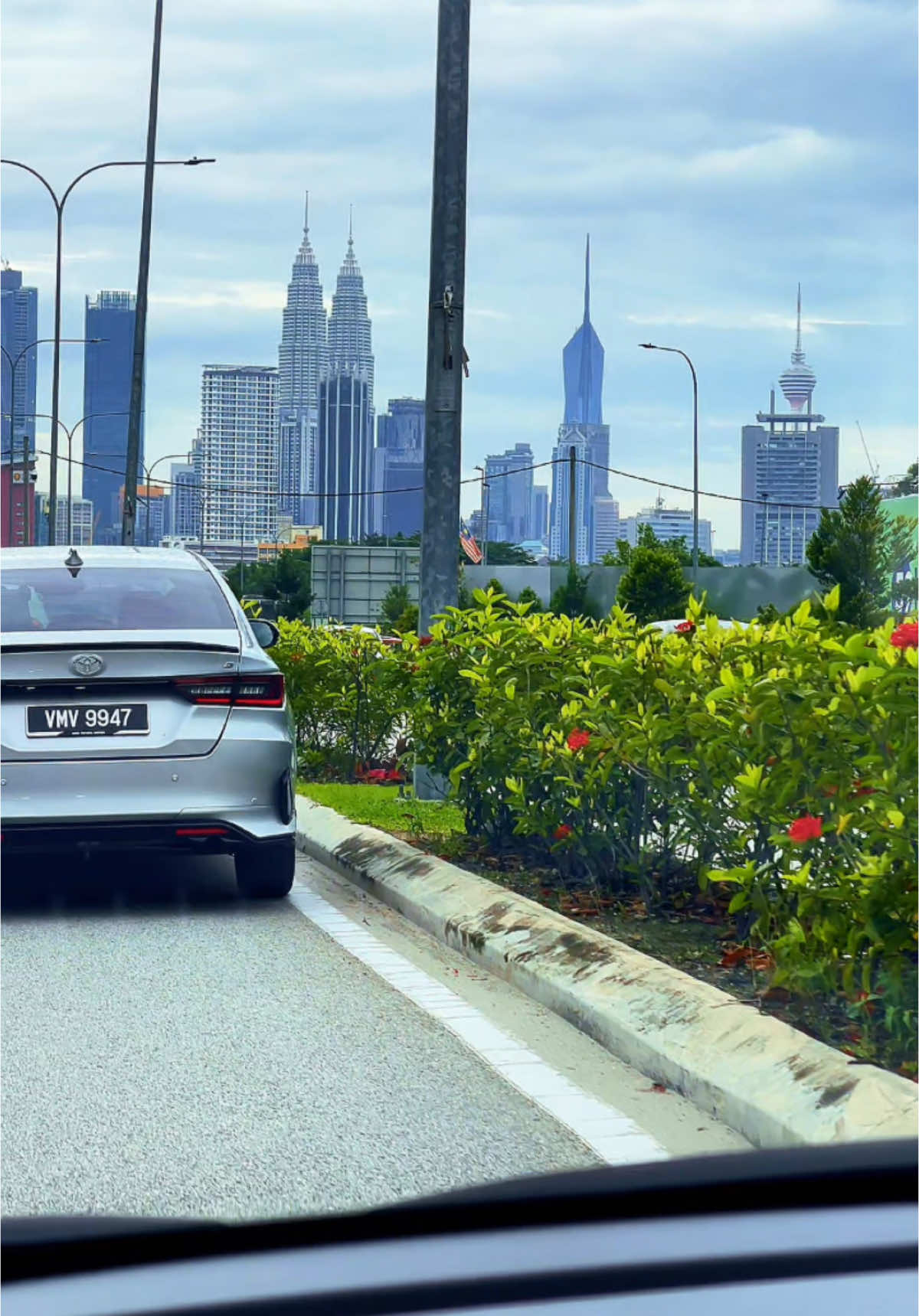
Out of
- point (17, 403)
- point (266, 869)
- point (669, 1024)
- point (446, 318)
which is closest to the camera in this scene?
point (669, 1024)

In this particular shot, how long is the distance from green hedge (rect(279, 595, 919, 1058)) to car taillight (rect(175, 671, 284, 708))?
1083 millimetres

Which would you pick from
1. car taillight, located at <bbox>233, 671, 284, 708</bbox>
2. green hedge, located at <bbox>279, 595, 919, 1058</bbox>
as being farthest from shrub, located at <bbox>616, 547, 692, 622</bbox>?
car taillight, located at <bbox>233, 671, 284, 708</bbox>

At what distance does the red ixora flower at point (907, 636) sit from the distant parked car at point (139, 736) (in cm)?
381

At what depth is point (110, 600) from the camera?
851 cm

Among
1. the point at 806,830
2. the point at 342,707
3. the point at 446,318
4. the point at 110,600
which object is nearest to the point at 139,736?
the point at 110,600

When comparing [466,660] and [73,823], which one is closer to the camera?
[73,823]

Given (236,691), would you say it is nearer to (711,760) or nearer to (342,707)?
(711,760)

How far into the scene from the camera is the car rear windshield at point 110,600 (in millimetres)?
8227

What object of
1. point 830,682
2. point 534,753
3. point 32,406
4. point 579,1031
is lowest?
point 579,1031

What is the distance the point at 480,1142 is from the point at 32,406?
219ft

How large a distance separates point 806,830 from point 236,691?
12.3ft

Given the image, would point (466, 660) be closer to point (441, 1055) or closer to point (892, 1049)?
point (441, 1055)

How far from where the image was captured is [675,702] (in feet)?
21.5

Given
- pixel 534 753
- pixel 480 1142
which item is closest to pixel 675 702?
pixel 534 753
